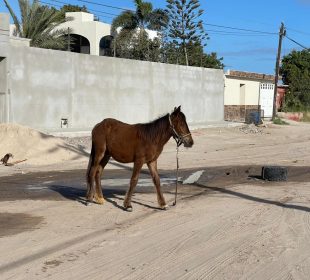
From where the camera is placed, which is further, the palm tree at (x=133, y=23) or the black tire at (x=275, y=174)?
the palm tree at (x=133, y=23)

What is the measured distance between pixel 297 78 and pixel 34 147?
47125 mm

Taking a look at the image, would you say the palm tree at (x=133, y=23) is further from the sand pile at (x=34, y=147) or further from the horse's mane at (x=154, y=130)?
the horse's mane at (x=154, y=130)

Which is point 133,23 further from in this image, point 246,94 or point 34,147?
point 34,147

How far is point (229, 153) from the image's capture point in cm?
2252

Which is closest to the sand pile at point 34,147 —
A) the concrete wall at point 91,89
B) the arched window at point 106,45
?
the concrete wall at point 91,89

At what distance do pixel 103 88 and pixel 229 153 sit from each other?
814cm

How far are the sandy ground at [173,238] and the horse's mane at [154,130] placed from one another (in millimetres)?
1289

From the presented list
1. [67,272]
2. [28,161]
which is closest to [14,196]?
[67,272]

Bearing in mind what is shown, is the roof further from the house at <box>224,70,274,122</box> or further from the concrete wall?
the concrete wall

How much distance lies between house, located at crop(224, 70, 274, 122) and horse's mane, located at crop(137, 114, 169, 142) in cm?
3413

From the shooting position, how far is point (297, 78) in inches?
2403

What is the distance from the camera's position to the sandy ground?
6250 millimetres

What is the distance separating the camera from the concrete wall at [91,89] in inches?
920

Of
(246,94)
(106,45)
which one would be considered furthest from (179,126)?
(106,45)
